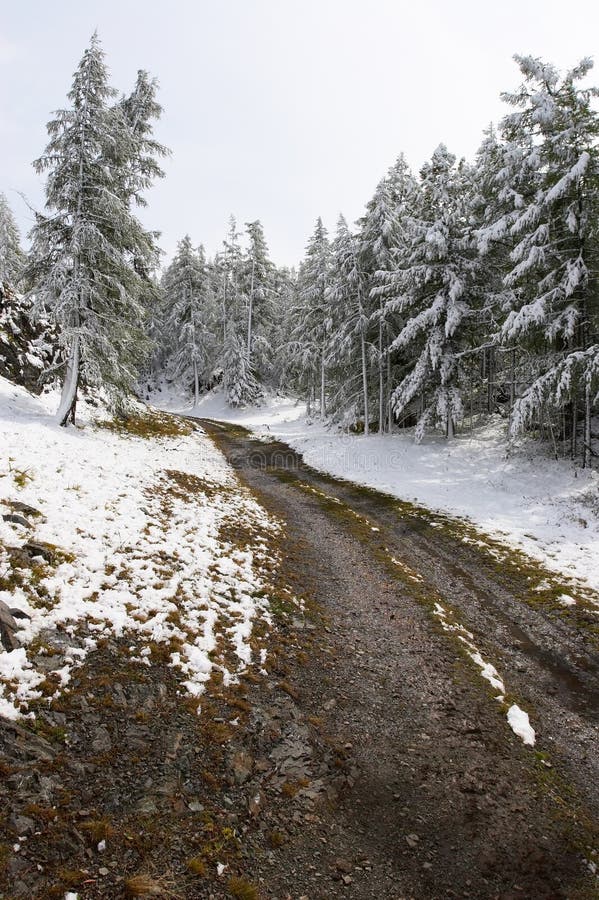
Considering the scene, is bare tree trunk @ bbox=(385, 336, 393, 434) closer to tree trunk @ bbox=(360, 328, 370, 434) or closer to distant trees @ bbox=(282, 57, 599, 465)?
distant trees @ bbox=(282, 57, 599, 465)

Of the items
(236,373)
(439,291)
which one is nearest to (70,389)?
(439,291)

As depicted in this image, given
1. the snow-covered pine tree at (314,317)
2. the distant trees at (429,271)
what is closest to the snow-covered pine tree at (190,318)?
the snow-covered pine tree at (314,317)

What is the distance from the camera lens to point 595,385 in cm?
1473

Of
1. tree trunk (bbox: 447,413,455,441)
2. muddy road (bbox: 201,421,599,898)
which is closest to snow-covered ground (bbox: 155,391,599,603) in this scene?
tree trunk (bbox: 447,413,455,441)

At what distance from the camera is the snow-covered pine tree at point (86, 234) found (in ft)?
52.1

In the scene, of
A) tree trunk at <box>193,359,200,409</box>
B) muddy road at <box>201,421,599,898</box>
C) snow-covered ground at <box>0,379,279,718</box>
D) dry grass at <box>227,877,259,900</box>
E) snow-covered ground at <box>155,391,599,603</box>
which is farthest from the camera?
tree trunk at <box>193,359,200,409</box>

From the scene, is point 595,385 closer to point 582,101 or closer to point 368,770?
point 582,101

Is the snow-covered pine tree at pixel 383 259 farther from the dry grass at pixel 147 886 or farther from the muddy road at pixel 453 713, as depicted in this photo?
the dry grass at pixel 147 886

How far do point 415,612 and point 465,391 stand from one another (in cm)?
1668

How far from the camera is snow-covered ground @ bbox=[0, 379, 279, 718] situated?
5.81 metres

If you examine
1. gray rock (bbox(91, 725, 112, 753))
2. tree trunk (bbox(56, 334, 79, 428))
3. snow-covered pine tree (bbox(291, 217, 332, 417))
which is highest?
snow-covered pine tree (bbox(291, 217, 332, 417))

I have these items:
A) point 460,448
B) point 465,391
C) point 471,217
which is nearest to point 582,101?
point 471,217

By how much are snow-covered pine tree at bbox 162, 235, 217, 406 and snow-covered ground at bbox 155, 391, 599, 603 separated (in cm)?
2391

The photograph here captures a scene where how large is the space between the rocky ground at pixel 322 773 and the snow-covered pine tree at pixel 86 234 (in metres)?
13.2
